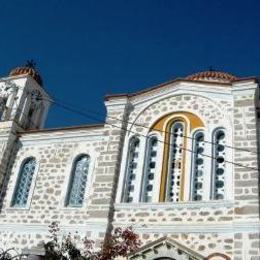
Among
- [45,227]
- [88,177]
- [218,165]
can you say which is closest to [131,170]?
[88,177]

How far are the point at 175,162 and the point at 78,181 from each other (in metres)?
3.70

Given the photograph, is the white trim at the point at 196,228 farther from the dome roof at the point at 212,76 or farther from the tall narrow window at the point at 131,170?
the dome roof at the point at 212,76

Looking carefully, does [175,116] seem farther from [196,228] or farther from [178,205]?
[196,228]

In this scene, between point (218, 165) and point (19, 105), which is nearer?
point (218, 165)

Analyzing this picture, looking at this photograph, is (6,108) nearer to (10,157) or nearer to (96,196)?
(10,157)

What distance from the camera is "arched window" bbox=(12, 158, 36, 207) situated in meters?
17.0

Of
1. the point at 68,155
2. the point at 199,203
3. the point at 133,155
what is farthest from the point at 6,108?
the point at 199,203

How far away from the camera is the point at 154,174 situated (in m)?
15.0

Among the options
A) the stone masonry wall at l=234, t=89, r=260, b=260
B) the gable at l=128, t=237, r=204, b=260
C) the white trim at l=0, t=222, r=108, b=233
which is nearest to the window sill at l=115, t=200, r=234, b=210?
the stone masonry wall at l=234, t=89, r=260, b=260

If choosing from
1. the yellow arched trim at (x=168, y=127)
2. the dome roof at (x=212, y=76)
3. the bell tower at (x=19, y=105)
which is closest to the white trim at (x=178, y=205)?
the yellow arched trim at (x=168, y=127)

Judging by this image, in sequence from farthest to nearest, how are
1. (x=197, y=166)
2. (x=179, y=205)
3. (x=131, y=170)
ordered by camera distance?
(x=131, y=170), (x=197, y=166), (x=179, y=205)

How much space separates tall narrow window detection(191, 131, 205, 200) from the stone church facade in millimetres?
33

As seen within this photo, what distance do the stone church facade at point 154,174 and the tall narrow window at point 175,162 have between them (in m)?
0.03

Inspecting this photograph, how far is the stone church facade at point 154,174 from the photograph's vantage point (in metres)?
13.2
